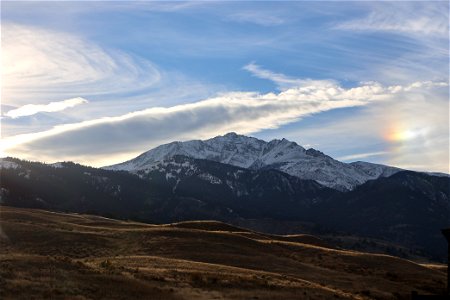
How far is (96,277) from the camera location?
3719 cm

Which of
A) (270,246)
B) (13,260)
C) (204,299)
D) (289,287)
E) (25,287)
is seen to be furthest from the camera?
(270,246)

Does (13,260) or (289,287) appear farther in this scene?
(289,287)

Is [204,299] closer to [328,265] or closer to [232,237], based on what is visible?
[328,265]

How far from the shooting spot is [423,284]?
61.1 metres

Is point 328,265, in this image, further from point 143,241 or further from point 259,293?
point 259,293

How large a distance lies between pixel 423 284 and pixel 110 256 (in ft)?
114

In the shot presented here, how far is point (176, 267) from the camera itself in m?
48.7

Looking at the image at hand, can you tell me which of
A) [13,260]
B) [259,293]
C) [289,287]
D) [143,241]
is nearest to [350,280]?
[289,287]

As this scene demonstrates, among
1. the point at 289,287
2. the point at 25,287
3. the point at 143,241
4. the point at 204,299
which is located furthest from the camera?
the point at 143,241

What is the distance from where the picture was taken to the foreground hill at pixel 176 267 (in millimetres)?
35463

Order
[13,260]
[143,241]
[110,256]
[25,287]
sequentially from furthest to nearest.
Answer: [143,241], [110,256], [13,260], [25,287]

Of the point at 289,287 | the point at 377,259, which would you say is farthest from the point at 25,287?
the point at 377,259

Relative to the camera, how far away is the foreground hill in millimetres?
35463

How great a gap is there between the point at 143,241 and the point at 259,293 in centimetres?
2848
